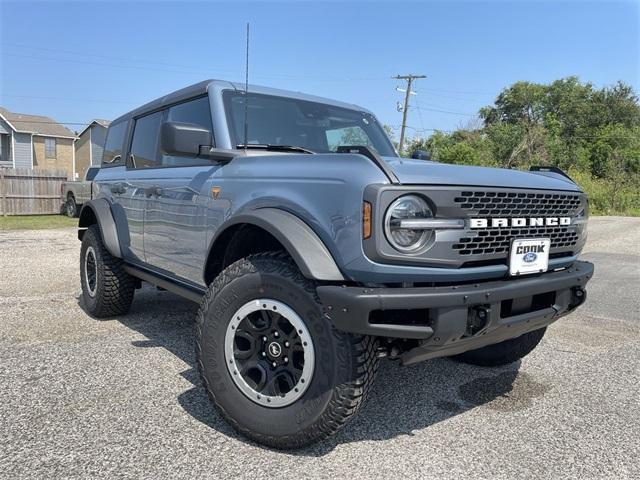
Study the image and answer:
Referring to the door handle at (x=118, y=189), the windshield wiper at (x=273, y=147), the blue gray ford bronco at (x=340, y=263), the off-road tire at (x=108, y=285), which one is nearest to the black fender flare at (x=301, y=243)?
the blue gray ford bronco at (x=340, y=263)

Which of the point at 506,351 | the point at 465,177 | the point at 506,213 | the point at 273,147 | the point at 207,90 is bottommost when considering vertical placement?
the point at 506,351

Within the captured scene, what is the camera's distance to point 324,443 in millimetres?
2580

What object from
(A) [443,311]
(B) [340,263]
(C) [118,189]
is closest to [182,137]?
(B) [340,263]

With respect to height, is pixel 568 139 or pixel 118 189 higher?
pixel 568 139

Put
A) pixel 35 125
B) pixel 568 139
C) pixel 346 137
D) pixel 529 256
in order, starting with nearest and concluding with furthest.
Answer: pixel 529 256, pixel 346 137, pixel 35 125, pixel 568 139

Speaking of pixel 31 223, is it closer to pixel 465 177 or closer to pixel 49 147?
pixel 465 177

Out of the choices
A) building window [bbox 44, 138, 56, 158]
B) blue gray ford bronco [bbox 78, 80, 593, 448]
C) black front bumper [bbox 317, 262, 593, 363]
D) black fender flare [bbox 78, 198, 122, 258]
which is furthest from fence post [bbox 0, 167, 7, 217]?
building window [bbox 44, 138, 56, 158]

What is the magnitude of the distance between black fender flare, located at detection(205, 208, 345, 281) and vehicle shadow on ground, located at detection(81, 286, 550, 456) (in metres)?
0.89

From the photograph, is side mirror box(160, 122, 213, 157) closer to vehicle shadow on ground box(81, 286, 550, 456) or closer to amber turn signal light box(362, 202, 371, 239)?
amber turn signal light box(362, 202, 371, 239)

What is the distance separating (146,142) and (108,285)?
1315 mm

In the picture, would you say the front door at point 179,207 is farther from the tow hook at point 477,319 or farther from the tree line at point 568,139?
the tree line at point 568,139

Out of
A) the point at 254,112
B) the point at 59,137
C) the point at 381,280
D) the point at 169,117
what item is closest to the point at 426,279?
the point at 381,280

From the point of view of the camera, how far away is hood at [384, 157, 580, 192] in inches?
89.2

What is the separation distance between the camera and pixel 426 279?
7.41 ft
